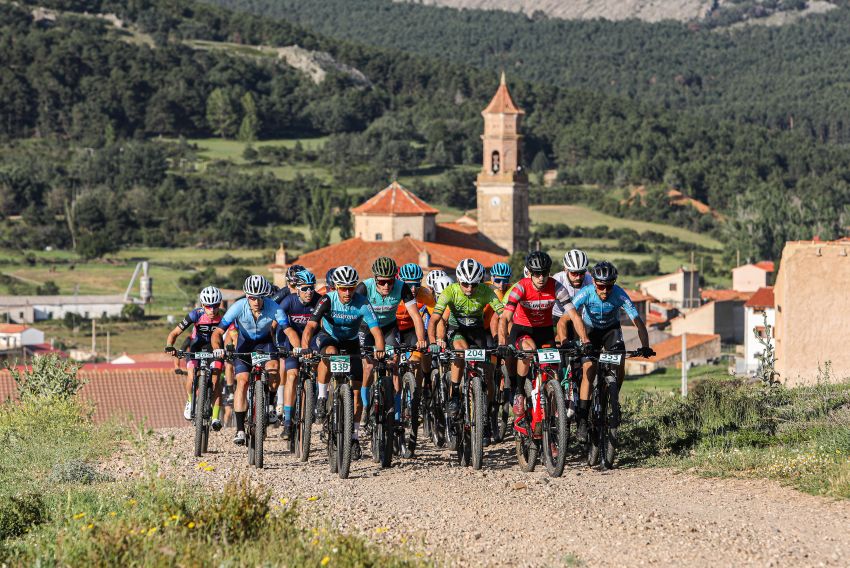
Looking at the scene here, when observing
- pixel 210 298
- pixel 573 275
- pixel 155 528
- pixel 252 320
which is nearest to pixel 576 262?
pixel 573 275

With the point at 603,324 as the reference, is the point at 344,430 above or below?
below

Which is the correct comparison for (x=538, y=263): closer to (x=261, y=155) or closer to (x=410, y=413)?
(x=410, y=413)

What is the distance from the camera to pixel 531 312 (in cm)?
1263

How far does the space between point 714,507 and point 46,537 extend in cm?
454

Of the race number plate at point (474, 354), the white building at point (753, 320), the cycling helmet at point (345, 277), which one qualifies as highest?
the cycling helmet at point (345, 277)

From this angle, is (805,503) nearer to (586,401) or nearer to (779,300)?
(586,401)

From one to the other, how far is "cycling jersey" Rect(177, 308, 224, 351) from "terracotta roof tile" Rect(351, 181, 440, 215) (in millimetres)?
72226

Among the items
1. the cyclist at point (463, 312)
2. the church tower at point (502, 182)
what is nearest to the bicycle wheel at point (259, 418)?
the cyclist at point (463, 312)

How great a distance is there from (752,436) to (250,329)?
15.0ft

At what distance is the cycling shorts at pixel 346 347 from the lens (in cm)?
1291

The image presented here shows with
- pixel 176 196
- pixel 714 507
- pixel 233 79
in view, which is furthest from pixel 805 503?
pixel 233 79

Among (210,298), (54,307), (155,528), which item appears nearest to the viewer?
(155,528)

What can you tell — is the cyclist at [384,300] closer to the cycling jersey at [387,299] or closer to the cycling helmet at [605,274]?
the cycling jersey at [387,299]

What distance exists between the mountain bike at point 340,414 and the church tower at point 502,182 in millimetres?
88262
